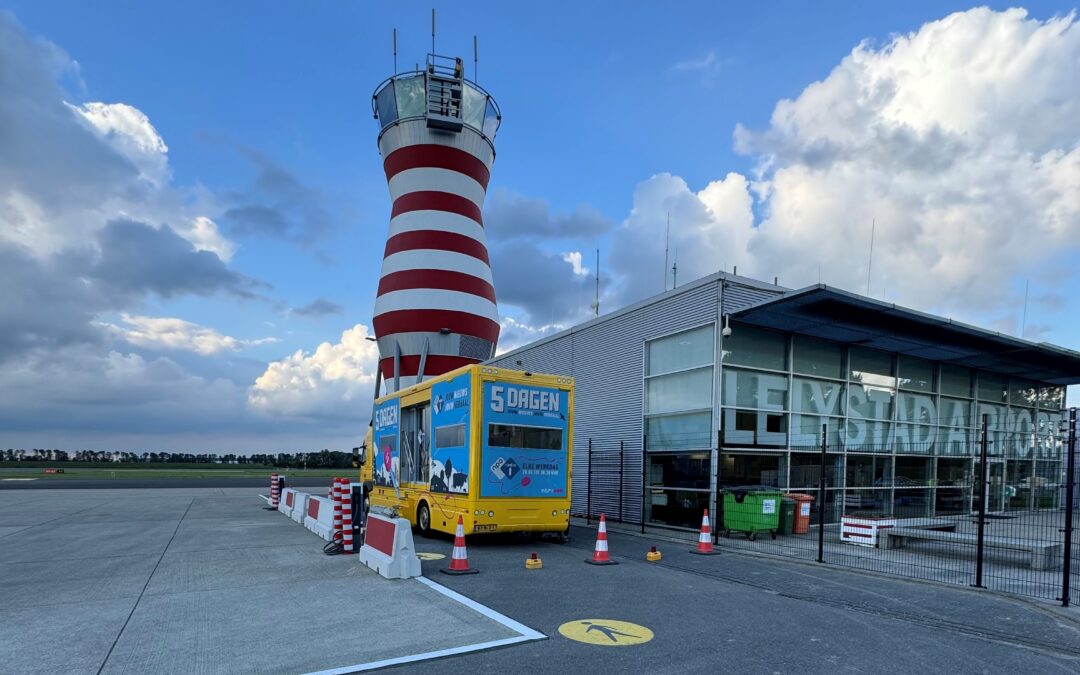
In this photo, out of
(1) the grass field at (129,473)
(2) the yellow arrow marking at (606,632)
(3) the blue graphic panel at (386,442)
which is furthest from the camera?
(1) the grass field at (129,473)

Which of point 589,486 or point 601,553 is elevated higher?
point 601,553

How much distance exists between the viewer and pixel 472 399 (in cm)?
1259

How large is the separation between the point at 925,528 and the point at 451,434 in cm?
1094

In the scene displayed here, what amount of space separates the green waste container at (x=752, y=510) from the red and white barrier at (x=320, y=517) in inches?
353

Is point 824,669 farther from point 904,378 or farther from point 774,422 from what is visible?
point 904,378

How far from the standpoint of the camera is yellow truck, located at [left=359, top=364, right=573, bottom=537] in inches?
494

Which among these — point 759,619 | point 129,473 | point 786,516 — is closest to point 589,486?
point 786,516

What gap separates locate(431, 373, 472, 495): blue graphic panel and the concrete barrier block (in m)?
2.77

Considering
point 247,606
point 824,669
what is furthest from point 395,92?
point 824,669

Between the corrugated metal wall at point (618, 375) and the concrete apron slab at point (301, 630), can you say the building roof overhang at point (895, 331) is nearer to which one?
the corrugated metal wall at point (618, 375)

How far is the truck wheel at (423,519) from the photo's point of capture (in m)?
14.4

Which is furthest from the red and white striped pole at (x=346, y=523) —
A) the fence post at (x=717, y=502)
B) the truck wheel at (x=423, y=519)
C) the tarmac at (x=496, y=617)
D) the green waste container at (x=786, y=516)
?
the green waste container at (x=786, y=516)

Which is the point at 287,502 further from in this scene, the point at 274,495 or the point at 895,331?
the point at 895,331

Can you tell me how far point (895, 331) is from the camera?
17.3 meters
